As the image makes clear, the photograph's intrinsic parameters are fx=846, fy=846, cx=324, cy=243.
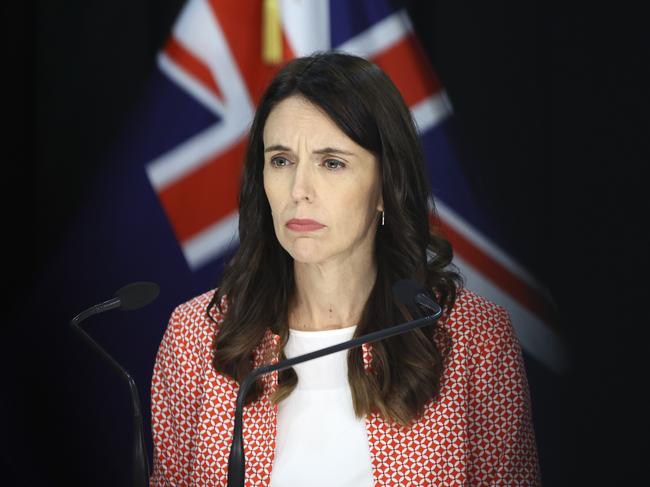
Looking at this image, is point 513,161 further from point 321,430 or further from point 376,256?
point 321,430

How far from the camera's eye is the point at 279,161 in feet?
5.26

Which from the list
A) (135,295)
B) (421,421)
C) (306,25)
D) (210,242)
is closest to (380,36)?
(306,25)

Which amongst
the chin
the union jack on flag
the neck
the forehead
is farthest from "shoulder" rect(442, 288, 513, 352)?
the union jack on flag

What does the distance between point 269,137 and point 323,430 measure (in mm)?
558

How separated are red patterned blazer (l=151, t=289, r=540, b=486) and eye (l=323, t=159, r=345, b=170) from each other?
0.35 meters

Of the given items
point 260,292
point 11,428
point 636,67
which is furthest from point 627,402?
point 11,428

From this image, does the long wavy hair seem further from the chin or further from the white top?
the chin

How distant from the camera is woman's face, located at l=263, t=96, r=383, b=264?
1.53 meters

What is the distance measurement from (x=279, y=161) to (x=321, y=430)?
1.67 feet

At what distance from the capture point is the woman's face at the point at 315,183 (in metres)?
1.53

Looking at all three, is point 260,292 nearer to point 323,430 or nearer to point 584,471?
point 323,430

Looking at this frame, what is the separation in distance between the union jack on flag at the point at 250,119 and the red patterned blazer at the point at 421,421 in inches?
19.9

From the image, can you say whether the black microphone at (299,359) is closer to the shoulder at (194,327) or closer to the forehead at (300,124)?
the forehead at (300,124)

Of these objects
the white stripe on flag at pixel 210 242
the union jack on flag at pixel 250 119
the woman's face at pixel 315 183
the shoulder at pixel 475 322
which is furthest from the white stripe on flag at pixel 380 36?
the shoulder at pixel 475 322
